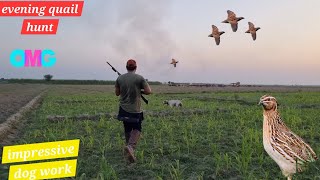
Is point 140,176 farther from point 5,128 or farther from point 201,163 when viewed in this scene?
point 5,128

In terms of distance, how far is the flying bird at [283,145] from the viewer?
15.4 feet

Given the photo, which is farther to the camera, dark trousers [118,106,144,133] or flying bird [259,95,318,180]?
dark trousers [118,106,144,133]

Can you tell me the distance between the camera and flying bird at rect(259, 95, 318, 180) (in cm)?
470

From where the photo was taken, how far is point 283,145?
4.70 metres

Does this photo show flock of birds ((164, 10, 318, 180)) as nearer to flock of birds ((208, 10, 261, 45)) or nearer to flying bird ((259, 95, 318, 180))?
flying bird ((259, 95, 318, 180))

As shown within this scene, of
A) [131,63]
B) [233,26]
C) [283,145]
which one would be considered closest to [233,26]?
[233,26]

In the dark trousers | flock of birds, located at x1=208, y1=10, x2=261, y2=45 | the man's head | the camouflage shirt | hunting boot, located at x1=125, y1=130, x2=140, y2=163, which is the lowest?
hunting boot, located at x1=125, y1=130, x2=140, y2=163

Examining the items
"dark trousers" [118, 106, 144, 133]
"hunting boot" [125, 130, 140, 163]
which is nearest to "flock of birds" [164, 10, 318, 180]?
"hunting boot" [125, 130, 140, 163]

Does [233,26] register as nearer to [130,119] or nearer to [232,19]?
[232,19]

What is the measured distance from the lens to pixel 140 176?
5.93m

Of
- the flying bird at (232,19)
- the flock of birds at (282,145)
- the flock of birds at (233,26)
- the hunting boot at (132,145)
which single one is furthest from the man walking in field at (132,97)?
the flying bird at (232,19)

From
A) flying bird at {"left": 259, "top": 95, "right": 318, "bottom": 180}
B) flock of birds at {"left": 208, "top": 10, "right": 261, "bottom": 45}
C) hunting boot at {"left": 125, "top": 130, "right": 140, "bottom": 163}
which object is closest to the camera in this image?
flying bird at {"left": 259, "top": 95, "right": 318, "bottom": 180}

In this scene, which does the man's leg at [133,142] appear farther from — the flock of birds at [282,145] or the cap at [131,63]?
the flock of birds at [282,145]

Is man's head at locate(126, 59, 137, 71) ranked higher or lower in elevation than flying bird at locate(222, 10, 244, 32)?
lower
